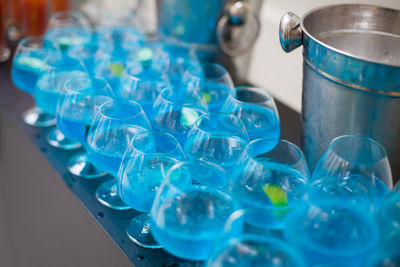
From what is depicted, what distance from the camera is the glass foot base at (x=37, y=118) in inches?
46.1

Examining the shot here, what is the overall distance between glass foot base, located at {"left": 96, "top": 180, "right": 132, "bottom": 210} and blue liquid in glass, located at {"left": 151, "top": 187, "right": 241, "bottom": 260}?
253 mm

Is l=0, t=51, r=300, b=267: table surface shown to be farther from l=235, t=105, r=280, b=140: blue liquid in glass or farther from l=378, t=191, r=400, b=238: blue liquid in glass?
l=378, t=191, r=400, b=238: blue liquid in glass

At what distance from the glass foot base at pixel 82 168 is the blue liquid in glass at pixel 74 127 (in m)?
0.07

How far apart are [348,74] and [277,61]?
0.59m

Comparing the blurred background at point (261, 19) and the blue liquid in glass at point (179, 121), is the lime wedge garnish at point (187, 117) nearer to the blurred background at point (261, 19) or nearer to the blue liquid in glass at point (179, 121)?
the blue liquid in glass at point (179, 121)

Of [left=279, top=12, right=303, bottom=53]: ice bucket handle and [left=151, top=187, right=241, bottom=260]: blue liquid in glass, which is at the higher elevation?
[left=279, top=12, right=303, bottom=53]: ice bucket handle

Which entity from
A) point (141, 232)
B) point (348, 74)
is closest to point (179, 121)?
point (141, 232)

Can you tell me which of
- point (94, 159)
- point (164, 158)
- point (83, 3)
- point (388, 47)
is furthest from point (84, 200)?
point (83, 3)

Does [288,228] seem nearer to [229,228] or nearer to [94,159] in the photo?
[229,228]

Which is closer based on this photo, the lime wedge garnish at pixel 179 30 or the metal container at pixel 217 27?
the metal container at pixel 217 27

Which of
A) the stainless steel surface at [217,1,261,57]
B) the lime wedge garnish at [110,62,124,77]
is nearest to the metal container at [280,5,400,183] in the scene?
the stainless steel surface at [217,1,261,57]

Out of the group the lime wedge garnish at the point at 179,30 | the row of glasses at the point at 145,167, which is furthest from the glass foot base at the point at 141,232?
the lime wedge garnish at the point at 179,30

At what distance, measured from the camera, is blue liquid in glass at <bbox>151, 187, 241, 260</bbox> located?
62 centimetres

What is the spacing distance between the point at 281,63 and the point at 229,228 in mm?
790
